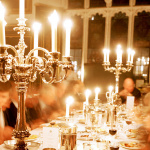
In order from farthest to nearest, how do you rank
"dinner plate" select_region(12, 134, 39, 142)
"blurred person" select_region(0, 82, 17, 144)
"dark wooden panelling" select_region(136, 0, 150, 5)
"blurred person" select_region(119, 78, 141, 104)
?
"dark wooden panelling" select_region(136, 0, 150, 5)
"blurred person" select_region(119, 78, 141, 104)
"blurred person" select_region(0, 82, 17, 144)
"dinner plate" select_region(12, 134, 39, 142)

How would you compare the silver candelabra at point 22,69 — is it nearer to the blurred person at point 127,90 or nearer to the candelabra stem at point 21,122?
the candelabra stem at point 21,122

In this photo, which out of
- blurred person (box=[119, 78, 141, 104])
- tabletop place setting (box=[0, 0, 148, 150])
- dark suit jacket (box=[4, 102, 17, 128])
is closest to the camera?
tabletop place setting (box=[0, 0, 148, 150])

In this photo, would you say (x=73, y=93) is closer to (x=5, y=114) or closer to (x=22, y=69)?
(x=5, y=114)

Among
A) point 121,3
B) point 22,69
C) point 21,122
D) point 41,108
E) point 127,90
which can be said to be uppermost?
point 121,3

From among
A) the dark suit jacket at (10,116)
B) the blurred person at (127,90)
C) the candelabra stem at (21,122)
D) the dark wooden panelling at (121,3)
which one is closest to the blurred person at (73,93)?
the blurred person at (127,90)

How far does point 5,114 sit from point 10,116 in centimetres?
15

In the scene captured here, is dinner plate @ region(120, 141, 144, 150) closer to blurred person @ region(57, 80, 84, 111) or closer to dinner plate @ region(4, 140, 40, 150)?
dinner plate @ region(4, 140, 40, 150)

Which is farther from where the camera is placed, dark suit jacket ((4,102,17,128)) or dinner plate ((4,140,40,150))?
dark suit jacket ((4,102,17,128))

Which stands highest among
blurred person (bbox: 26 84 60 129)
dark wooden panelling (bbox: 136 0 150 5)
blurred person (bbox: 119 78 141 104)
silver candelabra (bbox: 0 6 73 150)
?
dark wooden panelling (bbox: 136 0 150 5)

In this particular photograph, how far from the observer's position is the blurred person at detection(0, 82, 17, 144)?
2619 millimetres

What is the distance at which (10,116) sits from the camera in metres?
3.01

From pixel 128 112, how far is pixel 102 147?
1.70 m

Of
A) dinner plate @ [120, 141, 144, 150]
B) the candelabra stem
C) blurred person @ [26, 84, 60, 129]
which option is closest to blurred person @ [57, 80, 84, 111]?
blurred person @ [26, 84, 60, 129]

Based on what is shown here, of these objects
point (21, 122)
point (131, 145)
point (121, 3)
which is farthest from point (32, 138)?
point (121, 3)
